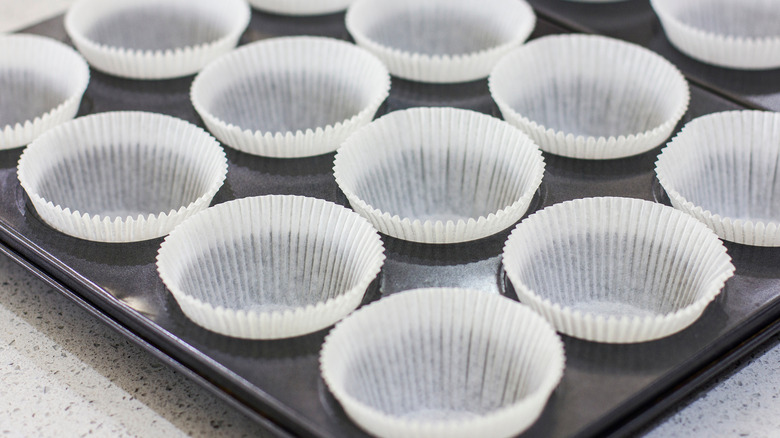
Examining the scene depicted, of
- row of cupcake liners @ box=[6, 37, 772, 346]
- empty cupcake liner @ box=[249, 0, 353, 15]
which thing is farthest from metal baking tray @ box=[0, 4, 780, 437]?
empty cupcake liner @ box=[249, 0, 353, 15]

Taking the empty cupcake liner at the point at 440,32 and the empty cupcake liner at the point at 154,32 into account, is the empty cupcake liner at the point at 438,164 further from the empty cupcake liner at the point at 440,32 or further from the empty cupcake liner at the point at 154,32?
the empty cupcake liner at the point at 154,32

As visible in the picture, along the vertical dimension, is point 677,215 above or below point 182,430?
above

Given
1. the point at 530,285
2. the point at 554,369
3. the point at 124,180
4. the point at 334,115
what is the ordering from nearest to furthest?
the point at 554,369
the point at 530,285
the point at 124,180
the point at 334,115

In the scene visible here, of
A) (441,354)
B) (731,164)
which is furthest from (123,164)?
(731,164)

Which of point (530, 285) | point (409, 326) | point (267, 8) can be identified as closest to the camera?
Result: point (409, 326)

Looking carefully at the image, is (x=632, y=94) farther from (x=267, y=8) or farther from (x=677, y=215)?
(x=267, y=8)

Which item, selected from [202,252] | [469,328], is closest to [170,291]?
[202,252]
